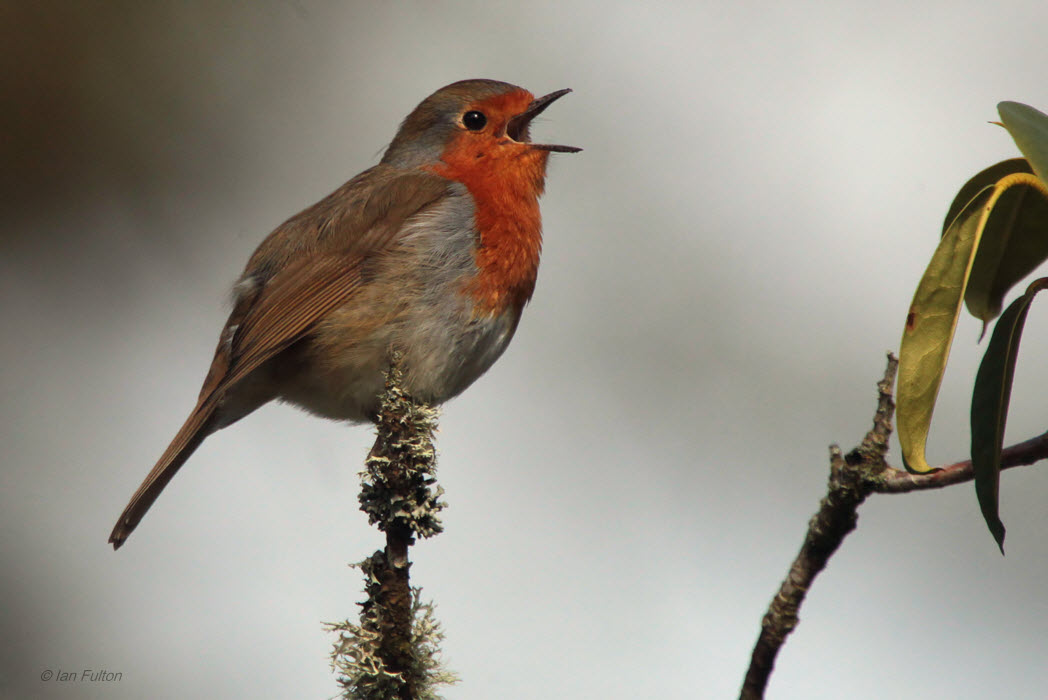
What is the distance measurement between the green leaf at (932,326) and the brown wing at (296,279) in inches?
86.6

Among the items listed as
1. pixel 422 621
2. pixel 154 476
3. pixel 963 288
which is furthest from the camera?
pixel 154 476

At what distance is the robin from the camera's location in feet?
11.2

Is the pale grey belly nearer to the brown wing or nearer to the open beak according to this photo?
the brown wing

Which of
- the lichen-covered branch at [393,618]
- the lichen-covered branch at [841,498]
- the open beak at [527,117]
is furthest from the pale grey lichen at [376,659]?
the open beak at [527,117]

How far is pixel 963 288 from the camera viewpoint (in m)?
1.62

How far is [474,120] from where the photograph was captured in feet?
13.4

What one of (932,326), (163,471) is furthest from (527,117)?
(932,326)

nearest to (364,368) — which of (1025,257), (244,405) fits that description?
(244,405)

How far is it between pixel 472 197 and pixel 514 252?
11.4 inches

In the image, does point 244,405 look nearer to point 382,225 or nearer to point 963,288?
point 382,225

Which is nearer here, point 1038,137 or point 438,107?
Answer: point 1038,137

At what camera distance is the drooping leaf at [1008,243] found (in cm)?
172

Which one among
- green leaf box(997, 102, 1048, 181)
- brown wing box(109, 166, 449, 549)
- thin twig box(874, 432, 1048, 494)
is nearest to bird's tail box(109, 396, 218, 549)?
brown wing box(109, 166, 449, 549)

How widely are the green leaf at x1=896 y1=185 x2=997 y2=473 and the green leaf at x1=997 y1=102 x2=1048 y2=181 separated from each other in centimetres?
11
